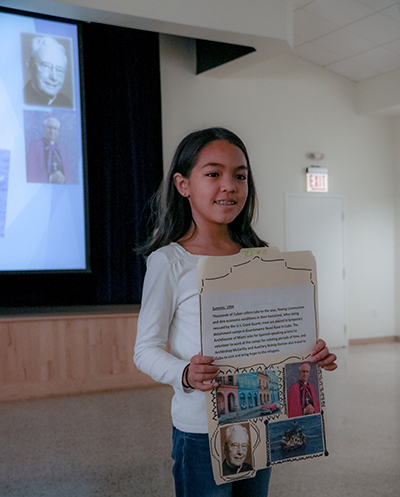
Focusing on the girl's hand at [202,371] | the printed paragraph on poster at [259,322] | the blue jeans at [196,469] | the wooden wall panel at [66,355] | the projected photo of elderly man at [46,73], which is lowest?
the wooden wall panel at [66,355]

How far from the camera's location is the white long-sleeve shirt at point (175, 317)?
1.00m

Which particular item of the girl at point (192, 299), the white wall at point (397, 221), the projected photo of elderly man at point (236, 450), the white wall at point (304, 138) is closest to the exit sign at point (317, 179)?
the white wall at point (304, 138)

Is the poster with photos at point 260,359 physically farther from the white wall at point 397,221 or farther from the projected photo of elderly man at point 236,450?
the white wall at point 397,221

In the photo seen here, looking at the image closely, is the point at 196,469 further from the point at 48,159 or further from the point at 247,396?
the point at 48,159

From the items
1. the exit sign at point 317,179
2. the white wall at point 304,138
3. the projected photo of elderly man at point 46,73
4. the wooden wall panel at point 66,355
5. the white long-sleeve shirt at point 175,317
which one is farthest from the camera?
the exit sign at point 317,179

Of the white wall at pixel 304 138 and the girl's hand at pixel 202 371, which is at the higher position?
the white wall at pixel 304 138

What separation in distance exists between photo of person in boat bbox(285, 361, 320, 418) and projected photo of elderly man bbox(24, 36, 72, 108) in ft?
14.0

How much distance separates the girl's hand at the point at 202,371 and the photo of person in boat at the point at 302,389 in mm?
157

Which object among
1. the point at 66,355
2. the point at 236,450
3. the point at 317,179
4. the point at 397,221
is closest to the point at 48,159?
the point at 66,355

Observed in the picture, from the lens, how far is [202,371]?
0.86m

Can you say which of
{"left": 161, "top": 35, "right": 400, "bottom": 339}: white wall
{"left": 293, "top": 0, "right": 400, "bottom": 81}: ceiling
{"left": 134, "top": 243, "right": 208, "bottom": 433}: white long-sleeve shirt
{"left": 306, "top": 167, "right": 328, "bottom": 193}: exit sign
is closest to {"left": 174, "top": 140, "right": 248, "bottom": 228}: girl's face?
{"left": 134, "top": 243, "right": 208, "bottom": 433}: white long-sleeve shirt

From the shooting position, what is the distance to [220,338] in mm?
878

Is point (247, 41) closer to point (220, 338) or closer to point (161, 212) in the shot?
point (161, 212)

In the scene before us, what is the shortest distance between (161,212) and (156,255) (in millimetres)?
191
